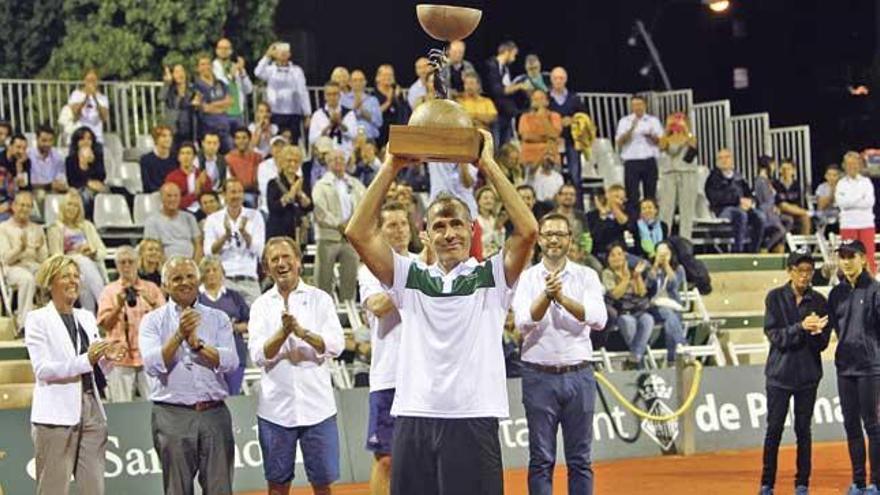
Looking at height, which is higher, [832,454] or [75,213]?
[75,213]

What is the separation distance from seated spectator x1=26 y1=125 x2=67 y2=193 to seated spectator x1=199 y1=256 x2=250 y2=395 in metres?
4.02

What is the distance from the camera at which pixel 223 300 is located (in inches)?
676

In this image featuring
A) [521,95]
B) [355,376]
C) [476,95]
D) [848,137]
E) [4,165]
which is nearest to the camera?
[355,376]

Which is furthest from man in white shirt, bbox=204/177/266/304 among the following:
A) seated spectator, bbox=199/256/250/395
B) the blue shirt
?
the blue shirt

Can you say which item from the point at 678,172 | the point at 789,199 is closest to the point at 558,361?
the point at 678,172

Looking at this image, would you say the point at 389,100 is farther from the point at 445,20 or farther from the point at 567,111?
the point at 445,20

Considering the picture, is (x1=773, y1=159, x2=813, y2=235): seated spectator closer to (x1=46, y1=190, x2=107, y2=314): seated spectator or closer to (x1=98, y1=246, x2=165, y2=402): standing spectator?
(x1=46, y1=190, x2=107, y2=314): seated spectator

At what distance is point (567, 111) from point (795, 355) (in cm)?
1040

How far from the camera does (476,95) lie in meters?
23.4

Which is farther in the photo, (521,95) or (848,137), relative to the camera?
(848,137)

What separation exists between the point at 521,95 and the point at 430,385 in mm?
15955

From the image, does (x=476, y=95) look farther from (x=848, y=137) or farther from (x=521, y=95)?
(x=848, y=137)

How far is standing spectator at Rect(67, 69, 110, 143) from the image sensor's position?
23328 mm

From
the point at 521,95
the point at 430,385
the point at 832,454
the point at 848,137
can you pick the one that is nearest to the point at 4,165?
the point at 521,95
